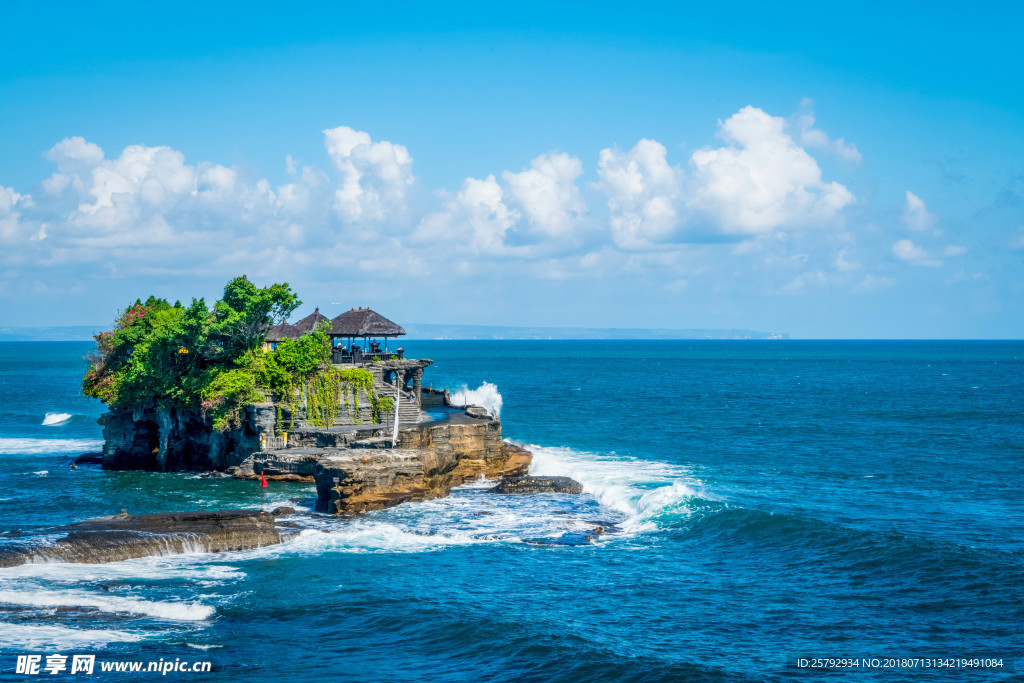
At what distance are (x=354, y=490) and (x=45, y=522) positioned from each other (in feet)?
44.6

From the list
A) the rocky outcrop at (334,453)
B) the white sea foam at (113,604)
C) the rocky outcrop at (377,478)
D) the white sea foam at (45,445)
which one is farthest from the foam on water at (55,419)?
the white sea foam at (113,604)

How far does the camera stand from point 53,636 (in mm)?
22000

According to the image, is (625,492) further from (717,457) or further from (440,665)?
(440,665)

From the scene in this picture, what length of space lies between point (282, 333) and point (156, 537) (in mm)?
23736

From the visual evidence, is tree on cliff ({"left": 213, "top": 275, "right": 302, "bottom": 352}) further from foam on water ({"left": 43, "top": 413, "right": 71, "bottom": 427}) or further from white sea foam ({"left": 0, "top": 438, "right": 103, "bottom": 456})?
foam on water ({"left": 43, "top": 413, "right": 71, "bottom": 427})

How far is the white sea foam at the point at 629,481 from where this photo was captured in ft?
126

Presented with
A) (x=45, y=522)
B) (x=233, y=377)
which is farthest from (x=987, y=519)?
(x=45, y=522)

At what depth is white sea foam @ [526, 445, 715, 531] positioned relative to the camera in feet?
126

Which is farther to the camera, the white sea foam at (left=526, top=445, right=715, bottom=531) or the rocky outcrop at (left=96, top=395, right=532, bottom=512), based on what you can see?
the white sea foam at (left=526, top=445, right=715, bottom=531)

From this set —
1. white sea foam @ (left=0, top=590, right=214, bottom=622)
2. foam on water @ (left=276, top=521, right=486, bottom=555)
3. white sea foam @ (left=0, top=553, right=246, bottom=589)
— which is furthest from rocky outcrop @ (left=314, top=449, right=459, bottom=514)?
white sea foam @ (left=0, top=590, right=214, bottom=622)

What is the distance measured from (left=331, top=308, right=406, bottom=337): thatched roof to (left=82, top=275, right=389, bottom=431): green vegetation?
177cm

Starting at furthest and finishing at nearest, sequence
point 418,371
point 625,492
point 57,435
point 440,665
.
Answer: point 57,435
point 418,371
point 625,492
point 440,665

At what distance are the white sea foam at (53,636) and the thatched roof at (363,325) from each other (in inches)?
1152

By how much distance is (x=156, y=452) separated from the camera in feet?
165
